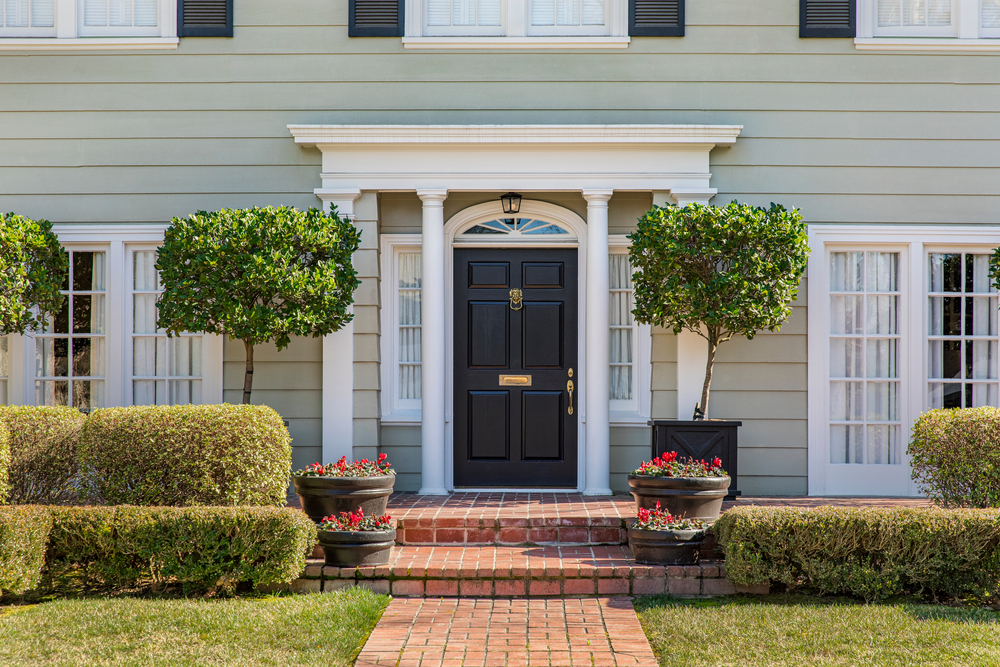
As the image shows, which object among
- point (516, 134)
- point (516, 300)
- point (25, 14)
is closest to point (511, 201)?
point (516, 134)

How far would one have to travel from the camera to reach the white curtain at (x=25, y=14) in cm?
707

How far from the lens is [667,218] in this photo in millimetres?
6199

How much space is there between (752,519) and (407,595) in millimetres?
2051

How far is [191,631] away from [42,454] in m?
1.95

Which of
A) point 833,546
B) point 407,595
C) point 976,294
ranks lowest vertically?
point 407,595

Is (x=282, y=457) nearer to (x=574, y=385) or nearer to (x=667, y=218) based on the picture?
(x=574, y=385)

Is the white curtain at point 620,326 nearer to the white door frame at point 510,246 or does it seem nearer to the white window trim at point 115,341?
the white door frame at point 510,246

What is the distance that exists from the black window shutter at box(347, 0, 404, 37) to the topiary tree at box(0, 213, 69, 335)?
2.93 m

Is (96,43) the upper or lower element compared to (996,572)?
upper

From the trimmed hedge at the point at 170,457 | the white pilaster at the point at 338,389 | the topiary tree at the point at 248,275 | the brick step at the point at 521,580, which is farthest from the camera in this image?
the white pilaster at the point at 338,389

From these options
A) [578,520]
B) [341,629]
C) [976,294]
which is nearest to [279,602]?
[341,629]

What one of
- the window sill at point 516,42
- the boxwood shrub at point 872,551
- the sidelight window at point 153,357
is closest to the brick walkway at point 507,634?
the boxwood shrub at point 872,551

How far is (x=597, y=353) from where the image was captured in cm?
678

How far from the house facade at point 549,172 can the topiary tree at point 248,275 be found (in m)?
0.70
